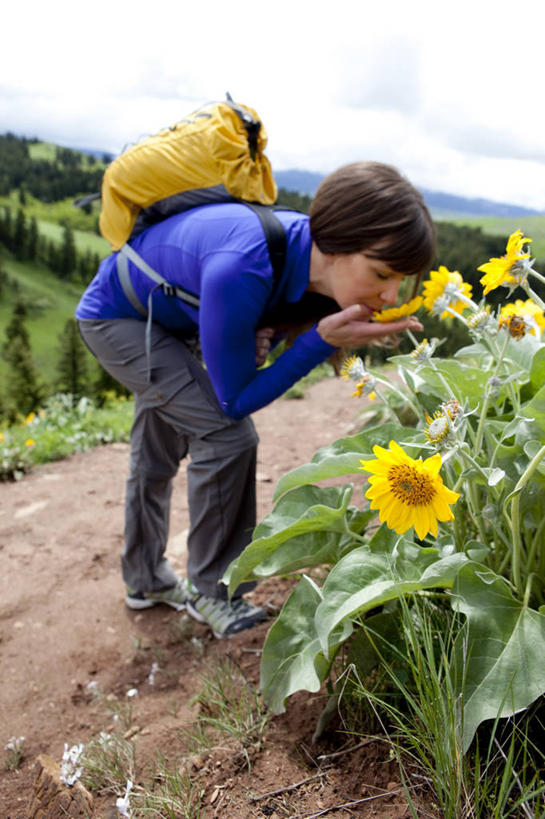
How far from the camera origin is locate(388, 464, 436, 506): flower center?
127 cm

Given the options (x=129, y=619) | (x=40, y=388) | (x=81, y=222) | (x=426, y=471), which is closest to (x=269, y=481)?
(x=129, y=619)

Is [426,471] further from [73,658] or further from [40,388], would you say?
[40,388]

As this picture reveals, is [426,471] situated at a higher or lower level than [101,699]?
higher

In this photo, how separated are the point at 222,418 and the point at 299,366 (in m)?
0.37

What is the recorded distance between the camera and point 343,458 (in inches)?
67.7

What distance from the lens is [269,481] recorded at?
14.5ft

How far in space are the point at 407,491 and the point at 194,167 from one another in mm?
1653

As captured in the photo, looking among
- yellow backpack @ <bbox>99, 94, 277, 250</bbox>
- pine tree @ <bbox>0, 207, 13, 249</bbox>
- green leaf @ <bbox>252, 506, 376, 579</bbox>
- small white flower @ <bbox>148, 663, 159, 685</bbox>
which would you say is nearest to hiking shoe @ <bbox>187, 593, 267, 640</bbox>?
small white flower @ <bbox>148, 663, 159, 685</bbox>

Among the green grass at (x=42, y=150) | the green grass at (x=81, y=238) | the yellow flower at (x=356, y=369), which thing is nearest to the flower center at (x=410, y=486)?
the yellow flower at (x=356, y=369)

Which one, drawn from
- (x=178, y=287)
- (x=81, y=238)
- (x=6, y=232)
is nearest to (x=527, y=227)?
(x=178, y=287)

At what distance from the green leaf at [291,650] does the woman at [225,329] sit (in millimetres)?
816

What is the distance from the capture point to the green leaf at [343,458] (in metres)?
1.75

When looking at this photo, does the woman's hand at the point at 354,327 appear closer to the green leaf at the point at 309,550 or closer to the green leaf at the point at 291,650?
the green leaf at the point at 309,550

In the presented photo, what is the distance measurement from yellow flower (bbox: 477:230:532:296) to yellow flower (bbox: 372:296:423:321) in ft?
1.99
